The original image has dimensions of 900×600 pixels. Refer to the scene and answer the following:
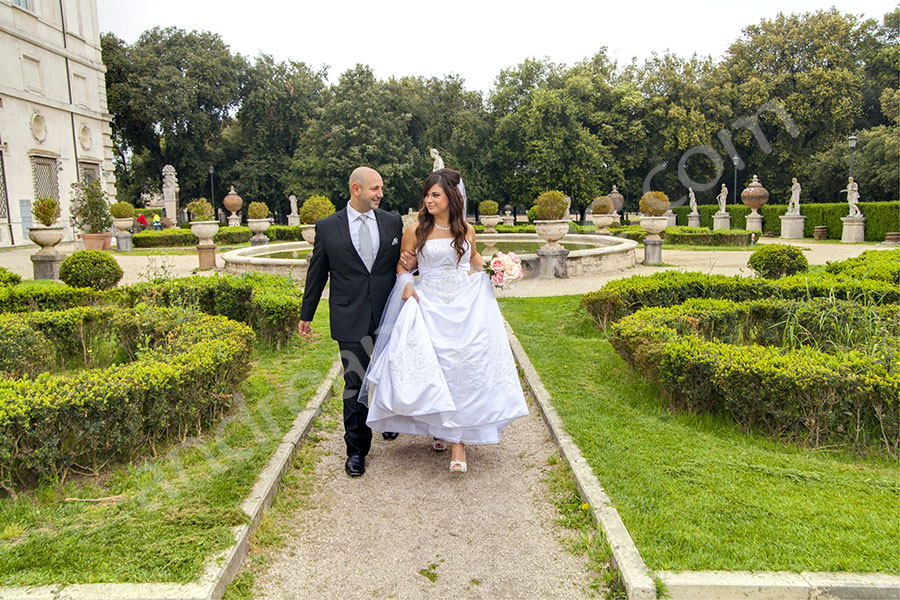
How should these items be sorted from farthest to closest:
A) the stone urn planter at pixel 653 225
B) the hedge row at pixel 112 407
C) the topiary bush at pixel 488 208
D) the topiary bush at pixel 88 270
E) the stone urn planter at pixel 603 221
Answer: the topiary bush at pixel 488 208 → the stone urn planter at pixel 603 221 → the stone urn planter at pixel 653 225 → the topiary bush at pixel 88 270 → the hedge row at pixel 112 407

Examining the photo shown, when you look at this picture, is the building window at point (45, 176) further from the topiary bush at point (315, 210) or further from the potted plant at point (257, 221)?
the topiary bush at point (315, 210)

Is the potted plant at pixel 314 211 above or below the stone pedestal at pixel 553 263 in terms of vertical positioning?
above

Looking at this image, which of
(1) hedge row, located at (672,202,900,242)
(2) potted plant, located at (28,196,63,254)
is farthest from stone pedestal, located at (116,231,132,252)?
(1) hedge row, located at (672,202,900,242)

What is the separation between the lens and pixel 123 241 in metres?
22.1

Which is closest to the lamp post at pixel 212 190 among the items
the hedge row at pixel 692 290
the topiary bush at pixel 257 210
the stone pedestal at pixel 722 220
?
the topiary bush at pixel 257 210

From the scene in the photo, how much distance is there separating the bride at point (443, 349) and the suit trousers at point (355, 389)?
68mm

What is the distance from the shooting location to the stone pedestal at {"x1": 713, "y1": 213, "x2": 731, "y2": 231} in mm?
30125

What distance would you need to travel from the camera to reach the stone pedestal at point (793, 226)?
26172mm

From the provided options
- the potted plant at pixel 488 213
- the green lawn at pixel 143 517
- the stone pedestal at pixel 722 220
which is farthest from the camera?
the stone pedestal at pixel 722 220

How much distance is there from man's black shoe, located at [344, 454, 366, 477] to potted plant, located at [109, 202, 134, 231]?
21.9 metres

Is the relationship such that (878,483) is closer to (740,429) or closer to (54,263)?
(740,429)

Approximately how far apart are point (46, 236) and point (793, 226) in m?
26.8

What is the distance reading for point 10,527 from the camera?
3088 mm

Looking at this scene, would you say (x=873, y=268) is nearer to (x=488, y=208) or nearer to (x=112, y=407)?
(x=112, y=407)
